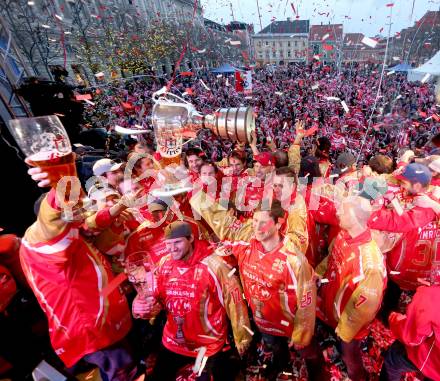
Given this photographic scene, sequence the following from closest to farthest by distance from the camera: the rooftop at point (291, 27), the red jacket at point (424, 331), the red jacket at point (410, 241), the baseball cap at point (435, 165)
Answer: the red jacket at point (424, 331) < the red jacket at point (410, 241) < the baseball cap at point (435, 165) < the rooftop at point (291, 27)

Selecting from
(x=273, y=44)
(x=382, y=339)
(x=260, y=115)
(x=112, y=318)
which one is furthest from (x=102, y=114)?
(x=273, y=44)

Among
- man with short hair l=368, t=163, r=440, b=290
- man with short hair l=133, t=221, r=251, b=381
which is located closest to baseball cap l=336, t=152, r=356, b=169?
man with short hair l=368, t=163, r=440, b=290

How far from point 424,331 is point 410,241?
3.52 ft

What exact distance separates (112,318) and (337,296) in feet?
6.29

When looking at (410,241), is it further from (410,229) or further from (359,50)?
(359,50)

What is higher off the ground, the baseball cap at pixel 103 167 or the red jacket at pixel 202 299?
the baseball cap at pixel 103 167

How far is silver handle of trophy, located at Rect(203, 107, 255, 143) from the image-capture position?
2.23 metres

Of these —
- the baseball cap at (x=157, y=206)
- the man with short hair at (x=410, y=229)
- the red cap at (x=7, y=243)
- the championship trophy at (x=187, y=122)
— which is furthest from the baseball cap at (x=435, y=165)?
the red cap at (x=7, y=243)

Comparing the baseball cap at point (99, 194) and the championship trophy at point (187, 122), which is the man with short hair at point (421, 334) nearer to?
the championship trophy at point (187, 122)

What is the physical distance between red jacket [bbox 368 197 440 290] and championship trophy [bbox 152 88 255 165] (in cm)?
135

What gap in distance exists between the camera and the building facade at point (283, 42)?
61950 mm

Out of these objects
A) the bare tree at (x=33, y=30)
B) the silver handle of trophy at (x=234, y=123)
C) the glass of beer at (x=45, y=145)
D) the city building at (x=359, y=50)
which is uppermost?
the bare tree at (x=33, y=30)

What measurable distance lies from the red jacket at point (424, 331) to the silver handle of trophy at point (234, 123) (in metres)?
1.73

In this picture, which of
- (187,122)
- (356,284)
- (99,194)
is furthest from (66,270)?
(356,284)
